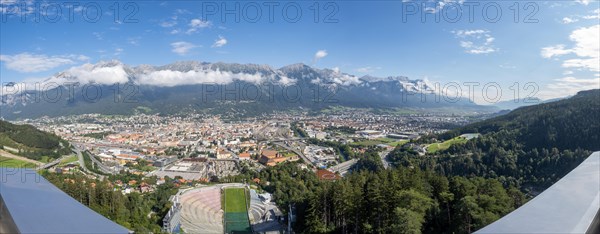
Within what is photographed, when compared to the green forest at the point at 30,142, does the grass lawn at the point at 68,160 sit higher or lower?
lower

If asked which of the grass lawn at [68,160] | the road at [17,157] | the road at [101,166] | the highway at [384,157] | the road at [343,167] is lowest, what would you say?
the road at [343,167]

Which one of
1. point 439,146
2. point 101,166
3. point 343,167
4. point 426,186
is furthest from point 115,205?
point 439,146

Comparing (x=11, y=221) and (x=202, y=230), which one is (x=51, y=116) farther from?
(x=11, y=221)

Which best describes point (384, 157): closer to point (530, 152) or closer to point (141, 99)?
point (530, 152)

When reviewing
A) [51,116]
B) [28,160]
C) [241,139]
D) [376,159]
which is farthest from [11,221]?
[51,116]

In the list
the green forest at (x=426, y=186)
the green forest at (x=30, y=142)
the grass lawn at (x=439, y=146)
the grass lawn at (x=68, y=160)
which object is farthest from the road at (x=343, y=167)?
the green forest at (x=30, y=142)

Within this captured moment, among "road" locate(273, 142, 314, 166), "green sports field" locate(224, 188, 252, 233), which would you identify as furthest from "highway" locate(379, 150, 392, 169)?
"green sports field" locate(224, 188, 252, 233)

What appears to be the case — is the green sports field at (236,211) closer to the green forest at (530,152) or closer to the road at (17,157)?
the green forest at (530,152)
